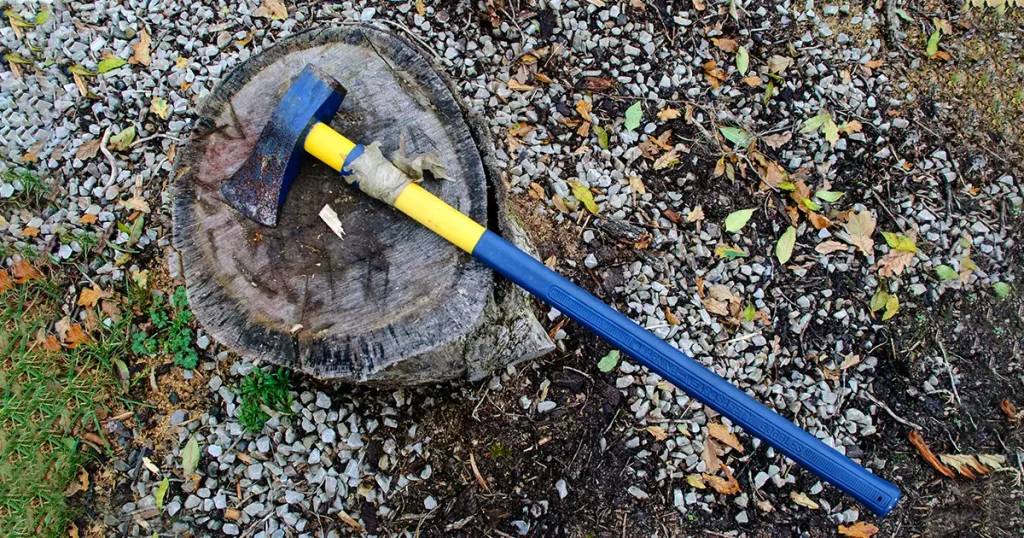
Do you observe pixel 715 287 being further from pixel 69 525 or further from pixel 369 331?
pixel 69 525

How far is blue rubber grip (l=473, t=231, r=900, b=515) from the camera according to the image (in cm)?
222

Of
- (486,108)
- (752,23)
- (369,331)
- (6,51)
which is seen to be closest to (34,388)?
(6,51)

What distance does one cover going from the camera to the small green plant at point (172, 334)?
114 inches

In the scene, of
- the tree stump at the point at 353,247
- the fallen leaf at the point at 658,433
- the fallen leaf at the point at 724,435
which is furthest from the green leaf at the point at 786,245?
the tree stump at the point at 353,247

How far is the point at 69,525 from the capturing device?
2.73 metres

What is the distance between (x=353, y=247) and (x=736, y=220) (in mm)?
1823

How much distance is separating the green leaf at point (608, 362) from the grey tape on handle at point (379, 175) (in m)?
1.23

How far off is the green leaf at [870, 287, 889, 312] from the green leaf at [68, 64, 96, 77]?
12.7ft

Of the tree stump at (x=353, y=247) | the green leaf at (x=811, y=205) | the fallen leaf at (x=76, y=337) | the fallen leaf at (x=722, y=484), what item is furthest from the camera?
the green leaf at (x=811, y=205)

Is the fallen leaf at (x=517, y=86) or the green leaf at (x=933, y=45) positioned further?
the green leaf at (x=933, y=45)

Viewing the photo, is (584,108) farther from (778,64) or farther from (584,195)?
(778,64)

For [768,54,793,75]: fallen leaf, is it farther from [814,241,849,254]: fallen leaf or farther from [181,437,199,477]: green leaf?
[181,437,199,477]: green leaf

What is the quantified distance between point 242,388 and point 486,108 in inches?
66.7

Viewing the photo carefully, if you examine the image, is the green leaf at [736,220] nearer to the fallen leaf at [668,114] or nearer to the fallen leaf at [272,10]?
the fallen leaf at [668,114]
